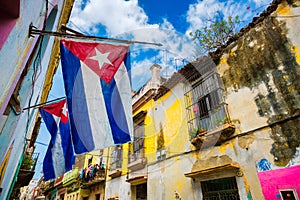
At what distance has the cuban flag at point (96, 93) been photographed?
3.13 m

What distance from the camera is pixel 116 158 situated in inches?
476

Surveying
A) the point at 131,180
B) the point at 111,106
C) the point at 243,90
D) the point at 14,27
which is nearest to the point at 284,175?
the point at 243,90

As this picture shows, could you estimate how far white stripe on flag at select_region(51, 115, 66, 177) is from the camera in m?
5.07

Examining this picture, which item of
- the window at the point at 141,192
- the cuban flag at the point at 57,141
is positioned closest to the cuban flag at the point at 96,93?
the cuban flag at the point at 57,141

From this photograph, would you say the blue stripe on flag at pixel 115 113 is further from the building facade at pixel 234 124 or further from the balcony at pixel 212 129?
the balcony at pixel 212 129

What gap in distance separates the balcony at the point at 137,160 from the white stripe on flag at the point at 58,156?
16.3 ft

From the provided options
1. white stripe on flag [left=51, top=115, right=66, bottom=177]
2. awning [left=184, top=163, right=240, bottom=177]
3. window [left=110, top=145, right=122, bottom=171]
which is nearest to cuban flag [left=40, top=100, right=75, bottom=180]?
white stripe on flag [left=51, top=115, right=66, bottom=177]

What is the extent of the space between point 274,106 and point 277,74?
3.03 ft

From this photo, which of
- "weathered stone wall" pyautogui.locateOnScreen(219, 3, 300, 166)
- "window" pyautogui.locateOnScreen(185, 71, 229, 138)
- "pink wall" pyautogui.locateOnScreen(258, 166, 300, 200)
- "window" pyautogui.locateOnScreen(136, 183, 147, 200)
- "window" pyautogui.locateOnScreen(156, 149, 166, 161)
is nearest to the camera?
"pink wall" pyautogui.locateOnScreen(258, 166, 300, 200)

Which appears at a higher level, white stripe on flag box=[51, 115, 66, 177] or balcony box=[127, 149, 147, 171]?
balcony box=[127, 149, 147, 171]

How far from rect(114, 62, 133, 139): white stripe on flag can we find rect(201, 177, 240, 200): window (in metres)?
4.04

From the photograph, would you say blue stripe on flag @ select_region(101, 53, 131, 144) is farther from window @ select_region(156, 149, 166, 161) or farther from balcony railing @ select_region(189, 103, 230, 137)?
window @ select_region(156, 149, 166, 161)

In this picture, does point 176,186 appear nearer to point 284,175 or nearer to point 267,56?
point 284,175

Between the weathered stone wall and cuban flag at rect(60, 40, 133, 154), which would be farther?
the weathered stone wall
